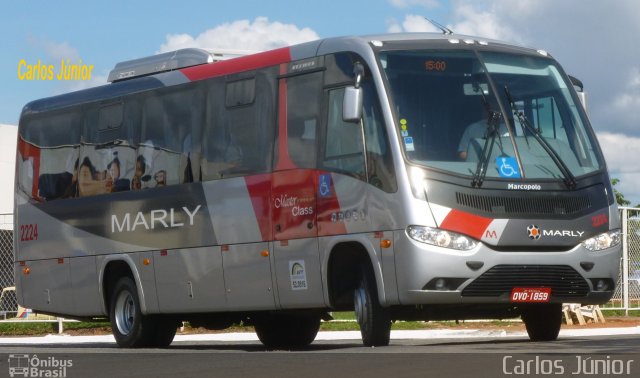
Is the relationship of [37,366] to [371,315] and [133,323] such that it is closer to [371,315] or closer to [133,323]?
[371,315]

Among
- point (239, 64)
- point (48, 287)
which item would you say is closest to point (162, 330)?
point (48, 287)

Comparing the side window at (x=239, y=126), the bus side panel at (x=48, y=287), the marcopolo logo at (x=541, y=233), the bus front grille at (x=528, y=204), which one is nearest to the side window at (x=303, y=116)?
the side window at (x=239, y=126)

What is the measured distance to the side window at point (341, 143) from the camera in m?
15.0

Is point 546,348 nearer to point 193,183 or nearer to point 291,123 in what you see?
point 291,123

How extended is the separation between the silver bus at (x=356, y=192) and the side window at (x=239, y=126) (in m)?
0.02

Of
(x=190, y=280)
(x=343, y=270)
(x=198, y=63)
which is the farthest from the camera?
(x=198, y=63)

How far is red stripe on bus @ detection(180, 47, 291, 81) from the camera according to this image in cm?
1658

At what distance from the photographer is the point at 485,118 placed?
15.0m

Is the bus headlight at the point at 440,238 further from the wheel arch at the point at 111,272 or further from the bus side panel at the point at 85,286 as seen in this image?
the bus side panel at the point at 85,286

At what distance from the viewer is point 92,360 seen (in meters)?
13.7

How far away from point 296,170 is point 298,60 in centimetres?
129

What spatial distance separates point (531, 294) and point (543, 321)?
176 cm

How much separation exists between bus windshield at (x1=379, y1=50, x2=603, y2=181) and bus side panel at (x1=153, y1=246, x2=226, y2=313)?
3.59m

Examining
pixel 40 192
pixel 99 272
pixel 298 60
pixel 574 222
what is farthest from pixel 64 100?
pixel 574 222
